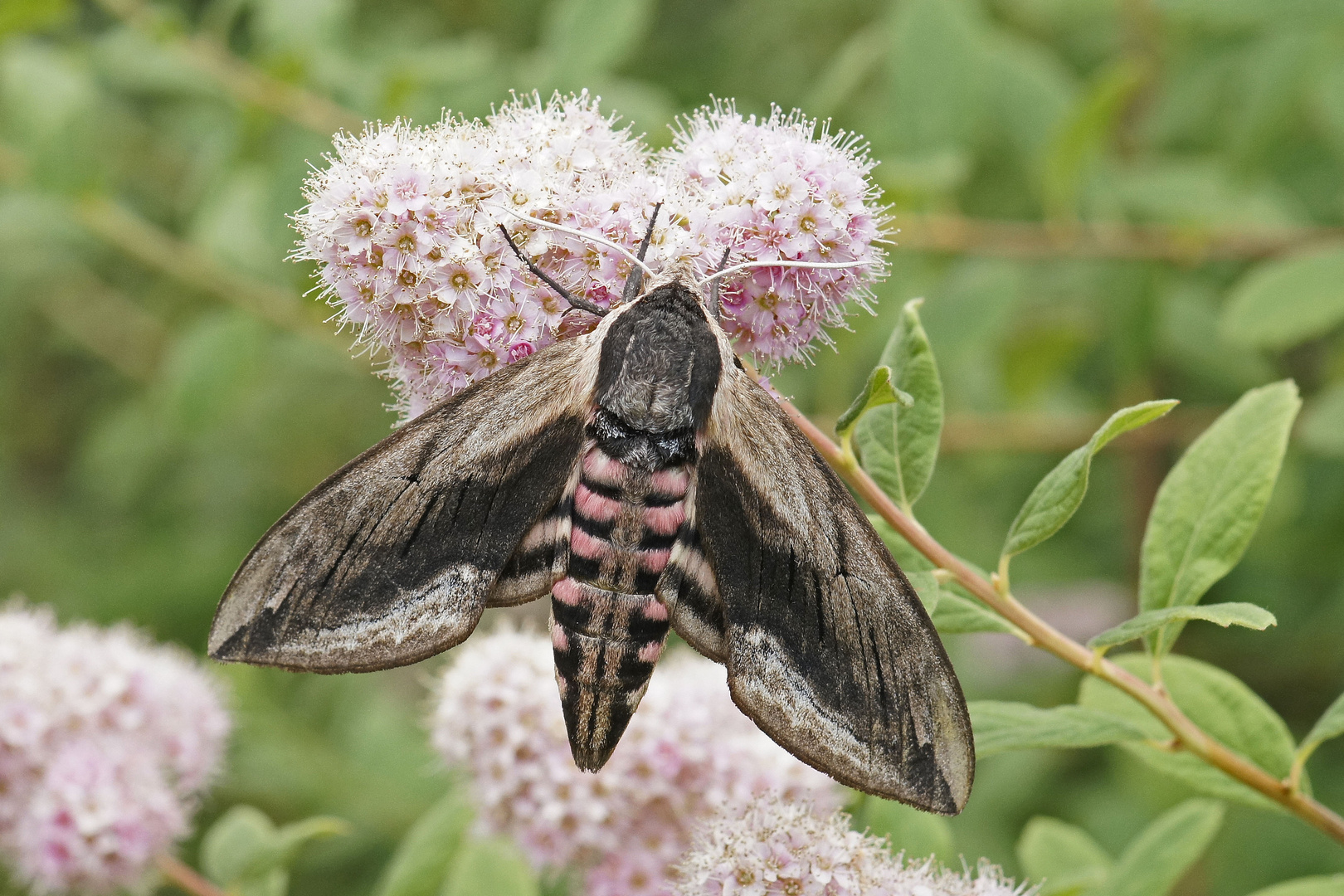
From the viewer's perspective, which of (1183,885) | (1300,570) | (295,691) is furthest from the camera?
(295,691)

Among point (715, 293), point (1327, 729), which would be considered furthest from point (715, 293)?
point (1327, 729)

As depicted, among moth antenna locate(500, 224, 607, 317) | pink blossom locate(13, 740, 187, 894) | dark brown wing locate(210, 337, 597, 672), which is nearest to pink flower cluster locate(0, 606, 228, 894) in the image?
pink blossom locate(13, 740, 187, 894)

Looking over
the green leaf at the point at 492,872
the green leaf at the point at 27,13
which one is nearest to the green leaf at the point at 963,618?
the green leaf at the point at 492,872

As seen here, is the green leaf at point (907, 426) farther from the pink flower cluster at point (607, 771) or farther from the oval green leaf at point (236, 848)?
the oval green leaf at point (236, 848)

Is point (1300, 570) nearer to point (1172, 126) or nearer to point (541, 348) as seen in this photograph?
point (1172, 126)

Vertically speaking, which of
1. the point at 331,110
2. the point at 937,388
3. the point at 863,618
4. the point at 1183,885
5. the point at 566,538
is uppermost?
the point at 331,110

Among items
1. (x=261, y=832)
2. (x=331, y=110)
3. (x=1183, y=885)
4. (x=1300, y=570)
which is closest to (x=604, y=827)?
(x=261, y=832)
